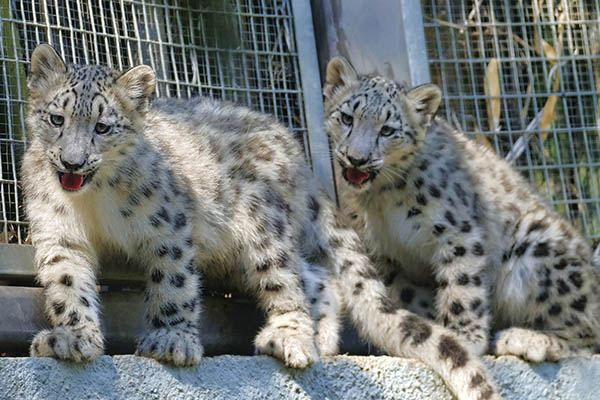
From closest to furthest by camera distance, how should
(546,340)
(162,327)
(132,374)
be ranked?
1. (132,374)
2. (162,327)
3. (546,340)

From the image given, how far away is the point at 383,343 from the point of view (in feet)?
17.0

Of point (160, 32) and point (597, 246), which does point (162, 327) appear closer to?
point (160, 32)

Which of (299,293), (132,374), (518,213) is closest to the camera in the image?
(132,374)

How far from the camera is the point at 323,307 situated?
207 inches

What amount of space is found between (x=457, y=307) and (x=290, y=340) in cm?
114

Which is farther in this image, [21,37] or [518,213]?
[518,213]

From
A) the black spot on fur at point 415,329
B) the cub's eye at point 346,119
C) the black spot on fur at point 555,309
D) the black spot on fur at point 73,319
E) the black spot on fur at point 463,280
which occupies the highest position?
the cub's eye at point 346,119

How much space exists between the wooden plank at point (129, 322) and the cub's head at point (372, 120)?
3.13ft

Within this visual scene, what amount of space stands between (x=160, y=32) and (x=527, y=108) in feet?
8.35

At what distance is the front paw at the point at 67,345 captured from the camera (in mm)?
4109

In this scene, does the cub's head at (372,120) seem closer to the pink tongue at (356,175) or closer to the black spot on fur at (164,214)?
the pink tongue at (356,175)

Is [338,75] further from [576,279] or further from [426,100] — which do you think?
[576,279]

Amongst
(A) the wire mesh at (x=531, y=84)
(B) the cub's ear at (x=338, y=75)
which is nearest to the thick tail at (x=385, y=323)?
(B) the cub's ear at (x=338, y=75)

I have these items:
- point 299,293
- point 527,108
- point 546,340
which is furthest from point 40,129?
point 527,108
